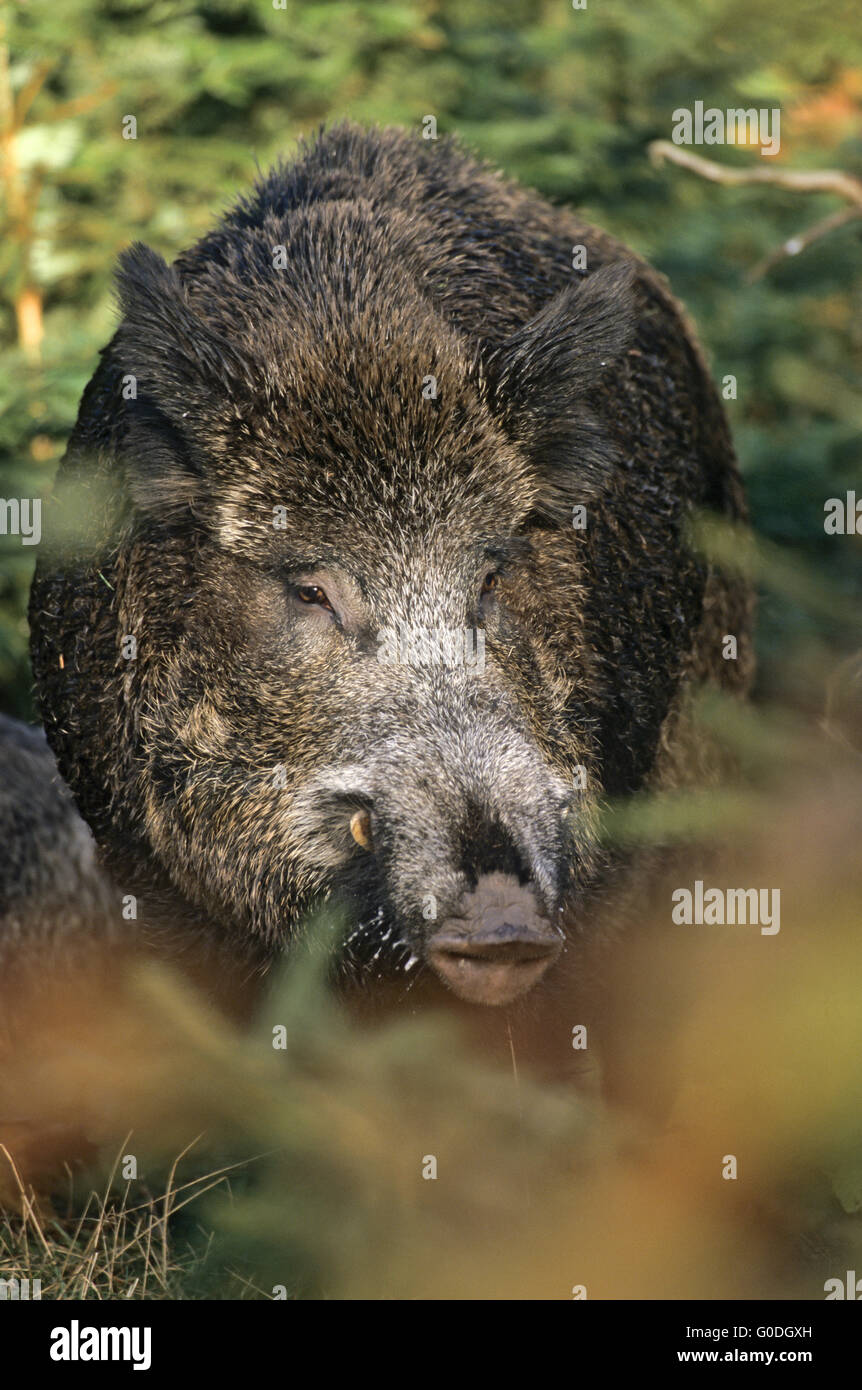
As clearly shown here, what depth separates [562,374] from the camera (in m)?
4.04

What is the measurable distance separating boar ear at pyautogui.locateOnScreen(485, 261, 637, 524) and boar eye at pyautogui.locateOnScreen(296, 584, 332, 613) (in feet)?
2.16

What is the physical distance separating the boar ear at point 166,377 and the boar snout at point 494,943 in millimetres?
1447

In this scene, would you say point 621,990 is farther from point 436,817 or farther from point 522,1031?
point 522,1031

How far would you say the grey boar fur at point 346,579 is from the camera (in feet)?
11.8

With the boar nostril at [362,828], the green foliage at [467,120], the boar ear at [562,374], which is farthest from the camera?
the green foliage at [467,120]

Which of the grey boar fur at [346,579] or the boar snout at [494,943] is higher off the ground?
the grey boar fur at [346,579]

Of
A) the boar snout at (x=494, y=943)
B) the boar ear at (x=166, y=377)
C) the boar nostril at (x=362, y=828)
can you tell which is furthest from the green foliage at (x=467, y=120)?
the boar snout at (x=494, y=943)

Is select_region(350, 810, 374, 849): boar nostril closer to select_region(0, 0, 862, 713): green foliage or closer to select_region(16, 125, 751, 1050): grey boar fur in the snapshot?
select_region(16, 125, 751, 1050): grey boar fur

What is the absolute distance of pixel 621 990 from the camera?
3.06 m

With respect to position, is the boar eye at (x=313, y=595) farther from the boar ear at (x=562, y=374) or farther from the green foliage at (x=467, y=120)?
the green foliage at (x=467, y=120)

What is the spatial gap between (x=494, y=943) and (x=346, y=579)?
3.77 ft

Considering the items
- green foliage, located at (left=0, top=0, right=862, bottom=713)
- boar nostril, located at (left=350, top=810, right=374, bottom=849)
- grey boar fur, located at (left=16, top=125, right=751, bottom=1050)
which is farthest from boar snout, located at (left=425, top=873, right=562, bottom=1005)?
green foliage, located at (left=0, top=0, right=862, bottom=713)
